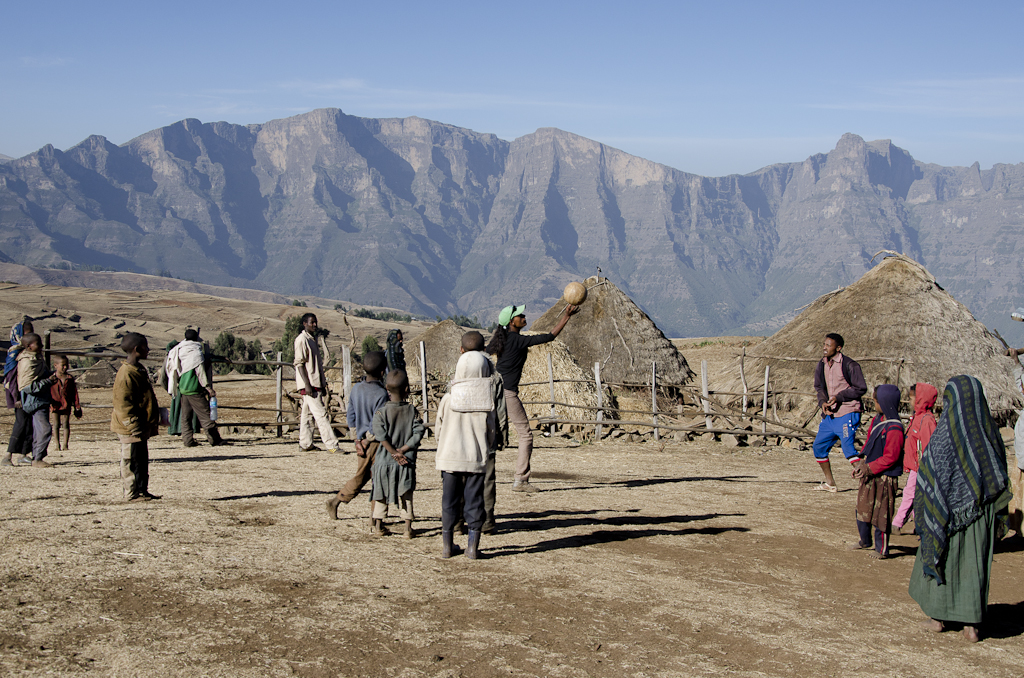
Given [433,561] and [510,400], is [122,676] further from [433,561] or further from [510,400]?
[510,400]

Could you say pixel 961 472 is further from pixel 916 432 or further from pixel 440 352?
pixel 440 352

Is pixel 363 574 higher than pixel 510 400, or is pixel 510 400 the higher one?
pixel 510 400

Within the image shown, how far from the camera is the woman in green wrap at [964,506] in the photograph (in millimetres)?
4715

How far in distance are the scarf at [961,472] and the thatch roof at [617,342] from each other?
50.0 feet

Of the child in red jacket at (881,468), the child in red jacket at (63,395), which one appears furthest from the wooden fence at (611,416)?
the child in red jacket at (881,468)

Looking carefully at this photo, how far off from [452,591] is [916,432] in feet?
12.4

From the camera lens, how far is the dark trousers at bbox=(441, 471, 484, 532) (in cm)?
595

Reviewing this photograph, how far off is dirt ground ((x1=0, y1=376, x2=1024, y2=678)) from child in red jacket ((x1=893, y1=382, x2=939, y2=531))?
0.38m

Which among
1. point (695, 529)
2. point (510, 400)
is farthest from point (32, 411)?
point (695, 529)

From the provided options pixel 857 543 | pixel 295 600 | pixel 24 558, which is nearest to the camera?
pixel 295 600

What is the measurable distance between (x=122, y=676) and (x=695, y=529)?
4985 mm

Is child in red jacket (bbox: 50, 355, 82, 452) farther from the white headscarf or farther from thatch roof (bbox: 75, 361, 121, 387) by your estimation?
thatch roof (bbox: 75, 361, 121, 387)

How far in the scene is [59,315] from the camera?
61438mm

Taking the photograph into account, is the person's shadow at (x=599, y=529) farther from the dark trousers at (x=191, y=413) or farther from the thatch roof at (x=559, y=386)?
the thatch roof at (x=559, y=386)
